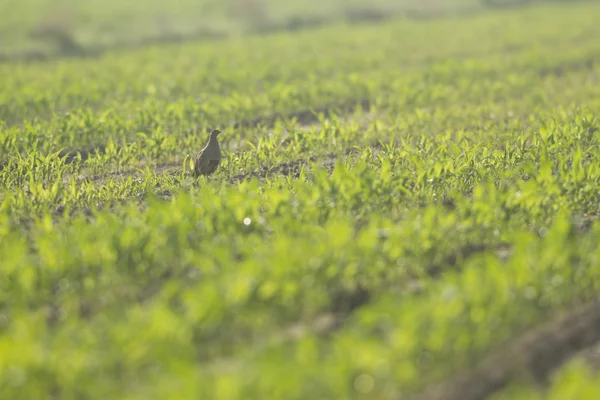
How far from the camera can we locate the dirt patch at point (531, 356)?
443cm

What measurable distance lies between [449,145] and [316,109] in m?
4.20

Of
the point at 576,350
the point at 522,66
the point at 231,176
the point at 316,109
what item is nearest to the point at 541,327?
the point at 576,350

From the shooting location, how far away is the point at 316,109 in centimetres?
1349

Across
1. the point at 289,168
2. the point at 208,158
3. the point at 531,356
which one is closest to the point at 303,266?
the point at 531,356

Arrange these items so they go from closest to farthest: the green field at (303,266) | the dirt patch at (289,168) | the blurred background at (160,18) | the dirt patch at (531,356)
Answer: the green field at (303,266) < the dirt patch at (531,356) < the dirt patch at (289,168) < the blurred background at (160,18)

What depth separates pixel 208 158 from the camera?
27.9 ft

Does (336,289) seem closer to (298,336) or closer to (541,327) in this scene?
(298,336)

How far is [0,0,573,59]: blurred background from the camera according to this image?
22469 millimetres

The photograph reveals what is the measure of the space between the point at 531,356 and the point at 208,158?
4516 mm

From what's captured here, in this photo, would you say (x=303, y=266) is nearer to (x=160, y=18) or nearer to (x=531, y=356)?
(x=531, y=356)

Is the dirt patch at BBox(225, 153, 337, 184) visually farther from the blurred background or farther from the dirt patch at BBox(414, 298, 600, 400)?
the blurred background

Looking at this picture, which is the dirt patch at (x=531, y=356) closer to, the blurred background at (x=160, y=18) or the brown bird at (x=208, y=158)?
the brown bird at (x=208, y=158)

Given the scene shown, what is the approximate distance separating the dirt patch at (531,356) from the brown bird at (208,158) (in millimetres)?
4199

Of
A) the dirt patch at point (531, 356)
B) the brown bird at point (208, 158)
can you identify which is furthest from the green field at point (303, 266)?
the brown bird at point (208, 158)
